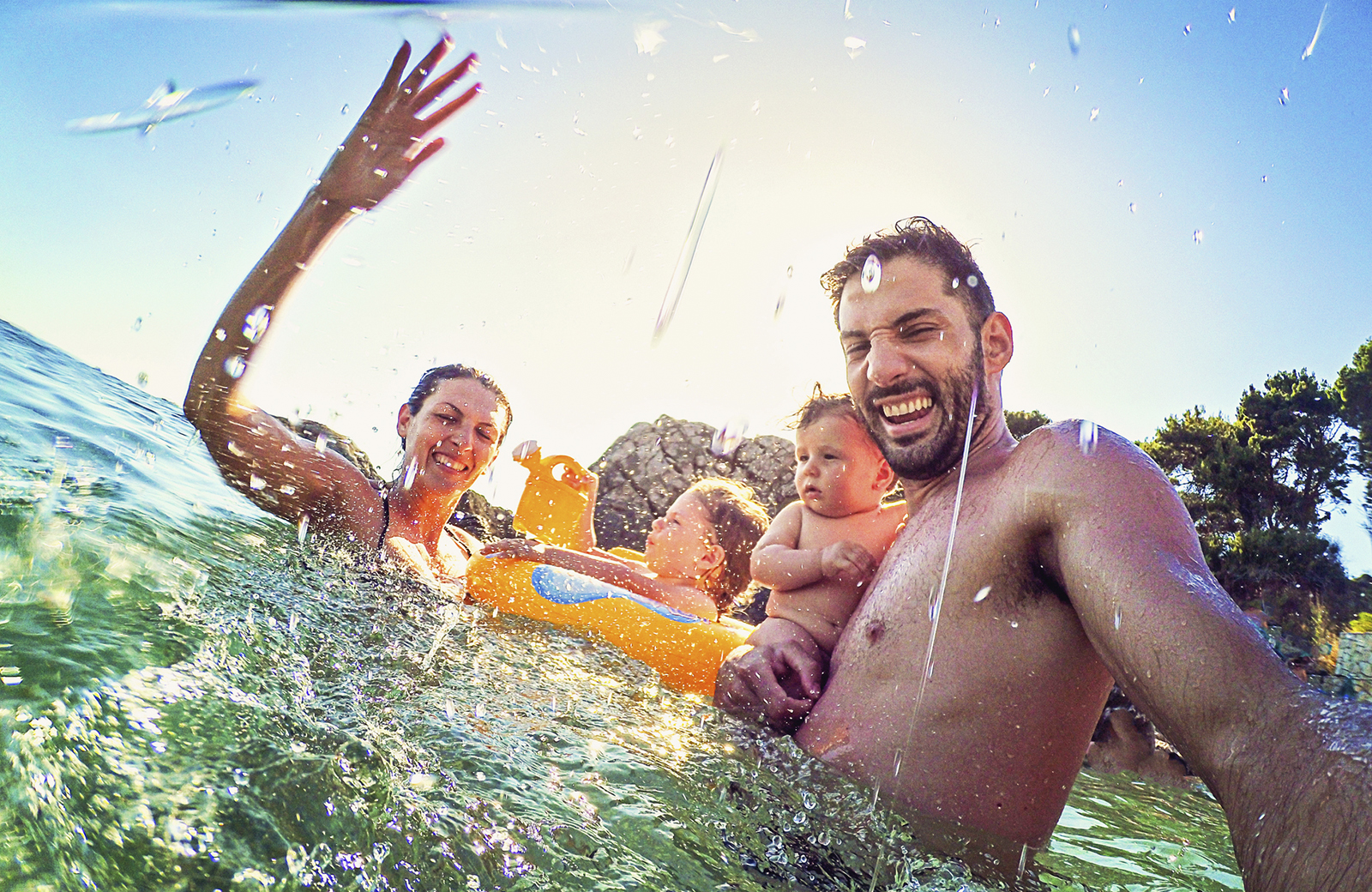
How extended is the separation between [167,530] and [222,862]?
2.31m

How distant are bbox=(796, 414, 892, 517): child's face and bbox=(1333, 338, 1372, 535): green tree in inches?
558

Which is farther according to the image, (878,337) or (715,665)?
(715,665)

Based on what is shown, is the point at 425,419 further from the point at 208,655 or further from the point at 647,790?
the point at 647,790

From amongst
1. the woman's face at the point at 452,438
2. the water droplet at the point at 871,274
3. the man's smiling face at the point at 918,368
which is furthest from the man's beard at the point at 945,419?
the woman's face at the point at 452,438

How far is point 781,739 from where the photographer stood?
2.44m

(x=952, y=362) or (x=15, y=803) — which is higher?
(x=952, y=362)

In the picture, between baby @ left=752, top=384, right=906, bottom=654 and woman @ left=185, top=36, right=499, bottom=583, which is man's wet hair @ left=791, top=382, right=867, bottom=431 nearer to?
baby @ left=752, top=384, right=906, bottom=654

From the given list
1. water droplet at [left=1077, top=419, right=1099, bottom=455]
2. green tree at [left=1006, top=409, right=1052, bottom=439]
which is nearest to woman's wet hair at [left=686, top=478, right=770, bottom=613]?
water droplet at [left=1077, top=419, right=1099, bottom=455]

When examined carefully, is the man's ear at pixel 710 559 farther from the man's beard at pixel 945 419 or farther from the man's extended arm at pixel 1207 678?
A: the man's extended arm at pixel 1207 678

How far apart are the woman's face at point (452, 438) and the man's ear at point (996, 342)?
304 cm

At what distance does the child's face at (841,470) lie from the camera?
12.5 feet

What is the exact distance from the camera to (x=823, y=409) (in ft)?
13.0

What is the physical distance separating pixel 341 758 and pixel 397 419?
3902 mm

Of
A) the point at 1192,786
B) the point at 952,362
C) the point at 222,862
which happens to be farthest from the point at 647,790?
the point at 1192,786
